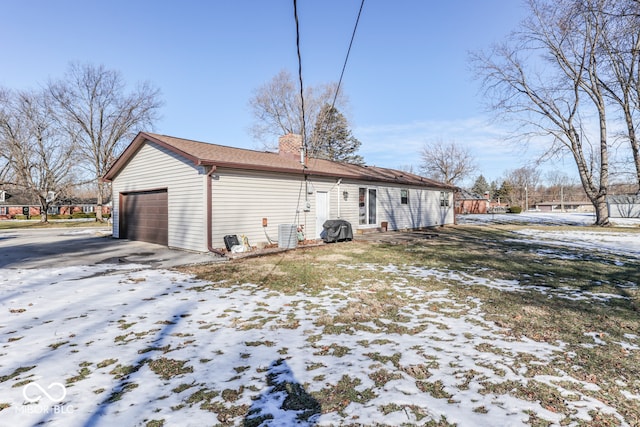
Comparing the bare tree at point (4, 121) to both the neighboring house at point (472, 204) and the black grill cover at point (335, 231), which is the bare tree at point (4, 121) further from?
the neighboring house at point (472, 204)

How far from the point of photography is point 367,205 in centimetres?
1470

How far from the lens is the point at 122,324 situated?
3863mm

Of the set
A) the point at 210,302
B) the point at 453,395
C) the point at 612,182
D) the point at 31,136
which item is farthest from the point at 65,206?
the point at 612,182

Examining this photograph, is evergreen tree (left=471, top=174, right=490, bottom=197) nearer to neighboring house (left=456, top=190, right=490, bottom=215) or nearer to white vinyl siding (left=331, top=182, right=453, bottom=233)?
neighboring house (left=456, top=190, right=490, bottom=215)

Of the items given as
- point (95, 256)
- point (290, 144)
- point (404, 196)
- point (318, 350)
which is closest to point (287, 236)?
point (95, 256)

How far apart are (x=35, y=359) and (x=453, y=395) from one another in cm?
389

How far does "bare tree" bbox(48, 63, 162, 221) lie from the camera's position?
26.3 metres

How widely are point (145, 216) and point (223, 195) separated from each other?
4613mm

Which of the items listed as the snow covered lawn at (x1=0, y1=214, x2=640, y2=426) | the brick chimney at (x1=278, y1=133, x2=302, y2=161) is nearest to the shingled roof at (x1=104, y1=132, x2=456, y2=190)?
the brick chimney at (x1=278, y1=133, x2=302, y2=161)

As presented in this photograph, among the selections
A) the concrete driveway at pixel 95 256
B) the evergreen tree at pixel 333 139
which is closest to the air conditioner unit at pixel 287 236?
the concrete driveway at pixel 95 256

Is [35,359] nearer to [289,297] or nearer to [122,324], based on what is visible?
[122,324]

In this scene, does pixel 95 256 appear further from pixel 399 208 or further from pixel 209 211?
pixel 399 208

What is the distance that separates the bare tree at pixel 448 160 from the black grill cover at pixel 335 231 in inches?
1295

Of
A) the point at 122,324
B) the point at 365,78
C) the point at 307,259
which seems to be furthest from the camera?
the point at 365,78
